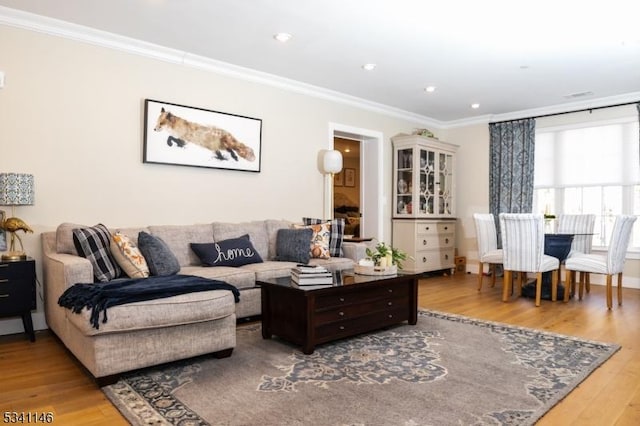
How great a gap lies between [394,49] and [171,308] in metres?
3.10

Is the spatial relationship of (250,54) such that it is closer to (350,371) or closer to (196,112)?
(196,112)

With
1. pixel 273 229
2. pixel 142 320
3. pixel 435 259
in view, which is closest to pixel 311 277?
pixel 142 320

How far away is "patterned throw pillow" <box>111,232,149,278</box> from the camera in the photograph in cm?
322

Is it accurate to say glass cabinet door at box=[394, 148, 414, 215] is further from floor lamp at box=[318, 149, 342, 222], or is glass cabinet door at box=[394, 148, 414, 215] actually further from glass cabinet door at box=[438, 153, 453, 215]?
floor lamp at box=[318, 149, 342, 222]

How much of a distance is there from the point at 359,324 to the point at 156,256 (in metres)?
1.64

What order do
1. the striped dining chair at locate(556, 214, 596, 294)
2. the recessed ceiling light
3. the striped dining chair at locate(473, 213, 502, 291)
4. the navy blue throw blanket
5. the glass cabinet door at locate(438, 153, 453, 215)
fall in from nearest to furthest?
1. the navy blue throw blanket
2. the recessed ceiling light
3. the striped dining chair at locate(473, 213, 502, 291)
4. the striped dining chair at locate(556, 214, 596, 294)
5. the glass cabinet door at locate(438, 153, 453, 215)

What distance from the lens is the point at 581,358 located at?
9.45ft

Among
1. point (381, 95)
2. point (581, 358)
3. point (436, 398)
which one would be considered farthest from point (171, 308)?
point (381, 95)

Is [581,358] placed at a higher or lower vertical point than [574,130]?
lower

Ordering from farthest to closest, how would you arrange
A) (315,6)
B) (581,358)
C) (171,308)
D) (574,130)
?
(574,130)
(315,6)
(581,358)
(171,308)

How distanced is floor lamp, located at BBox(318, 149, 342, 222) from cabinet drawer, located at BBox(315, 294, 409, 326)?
2.22 m

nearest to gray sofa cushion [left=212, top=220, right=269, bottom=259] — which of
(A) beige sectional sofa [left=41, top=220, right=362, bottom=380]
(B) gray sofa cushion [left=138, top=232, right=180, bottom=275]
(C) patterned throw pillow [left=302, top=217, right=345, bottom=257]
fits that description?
(A) beige sectional sofa [left=41, top=220, right=362, bottom=380]

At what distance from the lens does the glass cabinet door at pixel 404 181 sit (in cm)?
648

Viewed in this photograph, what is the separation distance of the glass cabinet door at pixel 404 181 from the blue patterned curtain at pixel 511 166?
142cm
